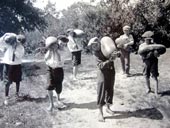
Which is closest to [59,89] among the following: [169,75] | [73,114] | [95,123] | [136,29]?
[73,114]

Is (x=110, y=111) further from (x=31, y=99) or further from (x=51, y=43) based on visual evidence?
(x=31, y=99)

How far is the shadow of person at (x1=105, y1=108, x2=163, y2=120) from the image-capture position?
7.88 m

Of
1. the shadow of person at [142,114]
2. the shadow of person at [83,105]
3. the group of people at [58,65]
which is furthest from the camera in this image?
the shadow of person at [83,105]

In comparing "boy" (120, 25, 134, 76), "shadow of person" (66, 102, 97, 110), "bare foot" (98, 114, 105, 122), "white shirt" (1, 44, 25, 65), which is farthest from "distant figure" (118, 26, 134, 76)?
"bare foot" (98, 114, 105, 122)

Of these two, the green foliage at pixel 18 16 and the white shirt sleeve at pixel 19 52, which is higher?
the green foliage at pixel 18 16

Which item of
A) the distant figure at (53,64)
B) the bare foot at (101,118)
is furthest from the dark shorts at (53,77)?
the bare foot at (101,118)

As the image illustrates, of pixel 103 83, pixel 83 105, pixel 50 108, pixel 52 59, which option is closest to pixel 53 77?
pixel 52 59

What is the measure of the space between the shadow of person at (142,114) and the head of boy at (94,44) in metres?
1.73

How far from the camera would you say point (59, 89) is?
28.3 ft

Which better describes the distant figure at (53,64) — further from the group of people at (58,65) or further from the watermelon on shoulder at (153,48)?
the watermelon on shoulder at (153,48)

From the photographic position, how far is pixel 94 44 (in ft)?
23.6

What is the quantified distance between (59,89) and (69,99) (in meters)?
1.13

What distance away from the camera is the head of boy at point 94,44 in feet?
23.5

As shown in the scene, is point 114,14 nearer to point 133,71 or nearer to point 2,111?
point 133,71
